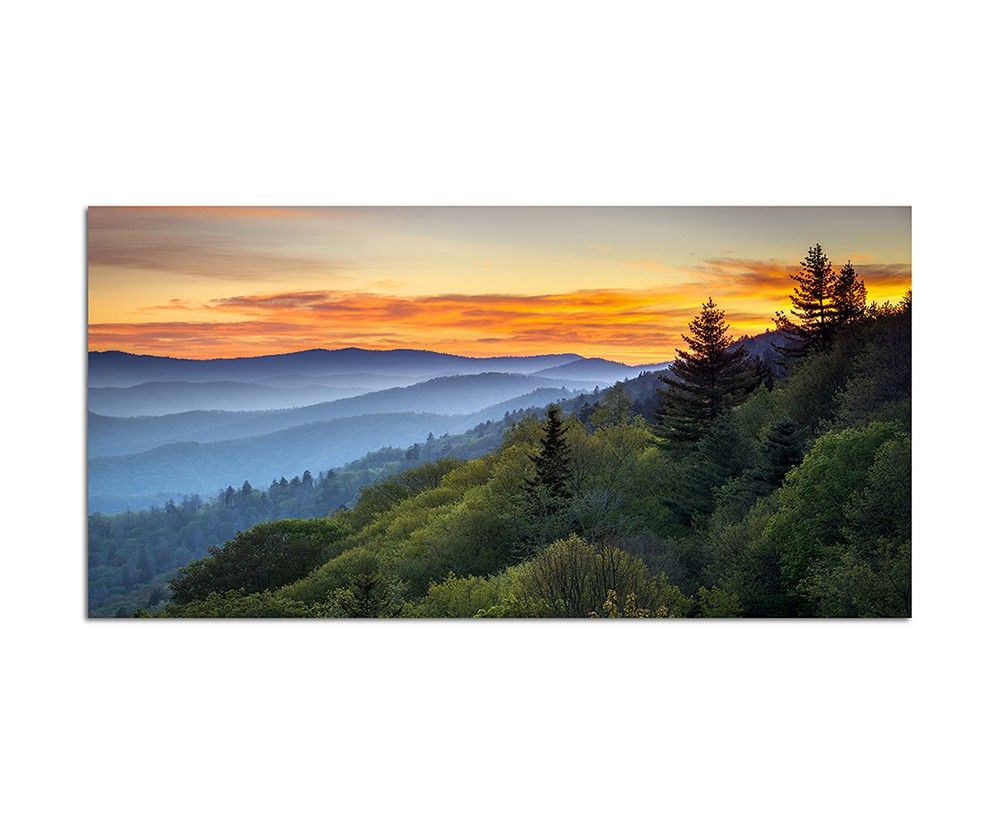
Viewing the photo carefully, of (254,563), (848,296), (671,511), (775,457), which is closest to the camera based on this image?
(254,563)

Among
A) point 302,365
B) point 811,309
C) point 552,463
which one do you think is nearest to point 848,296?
point 811,309

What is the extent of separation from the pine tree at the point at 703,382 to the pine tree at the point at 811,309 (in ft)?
1.43

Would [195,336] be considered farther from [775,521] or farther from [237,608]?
[775,521]

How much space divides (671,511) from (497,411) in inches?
70.5

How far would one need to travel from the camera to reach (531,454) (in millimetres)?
10531

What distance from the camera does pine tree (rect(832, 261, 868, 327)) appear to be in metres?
10.2

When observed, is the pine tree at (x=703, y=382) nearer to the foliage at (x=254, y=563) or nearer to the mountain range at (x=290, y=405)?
the mountain range at (x=290, y=405)

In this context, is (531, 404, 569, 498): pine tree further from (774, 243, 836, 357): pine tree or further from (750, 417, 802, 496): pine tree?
(774, 243, 836, 357): pine tree

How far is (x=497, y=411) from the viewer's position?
34.7 feet

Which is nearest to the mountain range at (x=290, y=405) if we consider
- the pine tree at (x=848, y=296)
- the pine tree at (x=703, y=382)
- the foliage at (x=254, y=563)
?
the pine tree at (x=703, y=382)

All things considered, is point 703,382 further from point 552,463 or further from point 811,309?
point 552,463

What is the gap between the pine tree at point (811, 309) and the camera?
10148 mm
